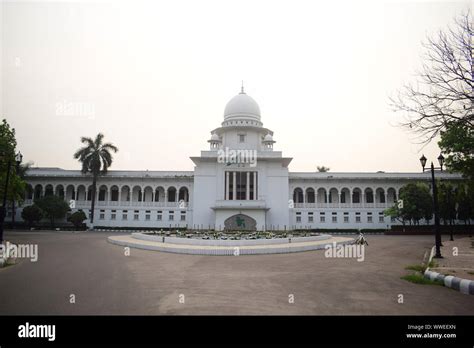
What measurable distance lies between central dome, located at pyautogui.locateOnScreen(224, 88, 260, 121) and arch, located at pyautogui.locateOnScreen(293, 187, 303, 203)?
491 inches

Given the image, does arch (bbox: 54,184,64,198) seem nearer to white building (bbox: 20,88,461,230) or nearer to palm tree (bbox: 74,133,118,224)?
white building (bbox: 20,88,461,230)

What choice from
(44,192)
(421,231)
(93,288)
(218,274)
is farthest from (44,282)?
(44,192)

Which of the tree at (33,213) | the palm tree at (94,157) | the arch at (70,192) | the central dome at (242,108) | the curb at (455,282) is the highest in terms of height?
the central dome at (242,108)

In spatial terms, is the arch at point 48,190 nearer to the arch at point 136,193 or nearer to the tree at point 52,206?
the tree at point 52,206

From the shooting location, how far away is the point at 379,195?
4694 cm

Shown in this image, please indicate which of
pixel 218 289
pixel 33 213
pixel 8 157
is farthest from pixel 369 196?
pixel 33 213

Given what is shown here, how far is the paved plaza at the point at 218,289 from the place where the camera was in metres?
6.81

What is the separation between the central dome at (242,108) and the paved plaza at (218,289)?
106 feet

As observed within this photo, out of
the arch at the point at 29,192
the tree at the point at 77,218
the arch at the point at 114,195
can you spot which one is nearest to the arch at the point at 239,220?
the tree at the point at 77,218

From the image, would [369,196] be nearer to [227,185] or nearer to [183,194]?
[227,185]

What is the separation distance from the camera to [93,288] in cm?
873

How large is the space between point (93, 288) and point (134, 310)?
2834 millimetres

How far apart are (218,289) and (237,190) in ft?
105
